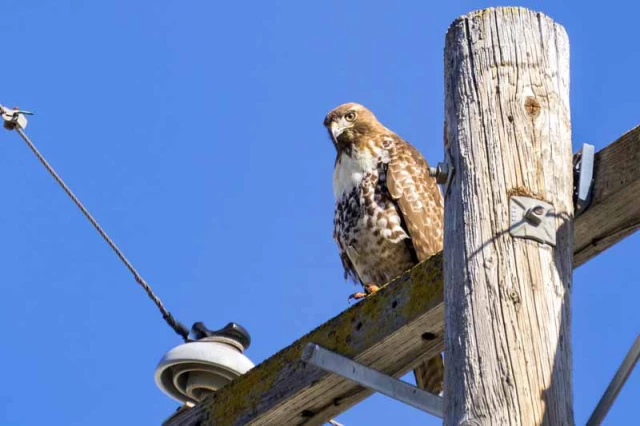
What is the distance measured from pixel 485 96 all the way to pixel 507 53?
0.49 ft

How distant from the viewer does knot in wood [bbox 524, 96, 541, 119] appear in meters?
3.50

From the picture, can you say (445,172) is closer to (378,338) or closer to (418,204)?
(378,338)

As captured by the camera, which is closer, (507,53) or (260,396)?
(507,53)

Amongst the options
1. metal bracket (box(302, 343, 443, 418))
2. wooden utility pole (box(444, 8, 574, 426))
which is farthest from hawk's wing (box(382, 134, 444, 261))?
wooden utility pole (box(444, 8, 574, 426))

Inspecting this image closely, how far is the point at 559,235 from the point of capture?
3330 mm

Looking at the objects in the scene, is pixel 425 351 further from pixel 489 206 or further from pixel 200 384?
pixel 200 384

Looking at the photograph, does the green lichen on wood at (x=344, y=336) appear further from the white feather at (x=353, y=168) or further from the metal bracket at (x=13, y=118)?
the white feather at (x=353, y=168)

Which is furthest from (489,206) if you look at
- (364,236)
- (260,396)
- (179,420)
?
(364,236)

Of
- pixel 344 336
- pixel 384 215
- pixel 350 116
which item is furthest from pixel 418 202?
pixel 344 336

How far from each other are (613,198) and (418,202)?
10.8 feet

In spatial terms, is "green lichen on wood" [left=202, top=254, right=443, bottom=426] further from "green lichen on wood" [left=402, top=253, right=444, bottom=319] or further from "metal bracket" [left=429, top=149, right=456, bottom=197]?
"metal bracket" [left=429, top=149, right=456, bottom=197]

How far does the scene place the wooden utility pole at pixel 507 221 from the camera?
3.02 metres

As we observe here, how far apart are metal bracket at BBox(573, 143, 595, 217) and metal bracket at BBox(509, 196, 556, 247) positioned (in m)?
0.14

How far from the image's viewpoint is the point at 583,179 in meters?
3.46
